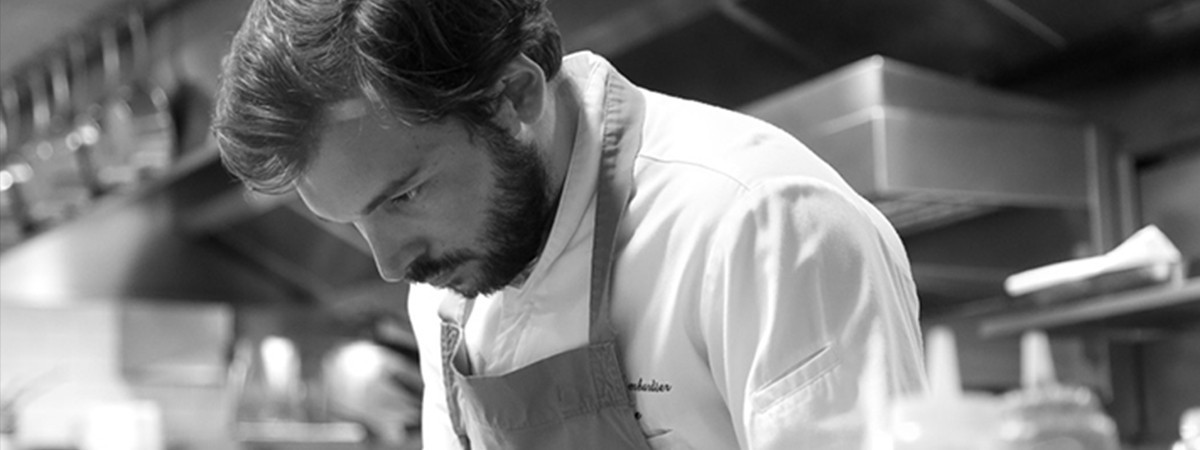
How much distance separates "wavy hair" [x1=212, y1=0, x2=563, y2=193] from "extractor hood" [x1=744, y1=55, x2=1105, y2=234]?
1498mm

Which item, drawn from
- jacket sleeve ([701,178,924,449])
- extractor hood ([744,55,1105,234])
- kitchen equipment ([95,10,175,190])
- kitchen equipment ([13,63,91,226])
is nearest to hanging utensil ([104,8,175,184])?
kitchen equipment ([95,10,175,190])

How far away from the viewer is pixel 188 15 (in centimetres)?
427

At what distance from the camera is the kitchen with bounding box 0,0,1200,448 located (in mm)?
3031

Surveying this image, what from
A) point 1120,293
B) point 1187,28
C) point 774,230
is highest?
point 1187,28

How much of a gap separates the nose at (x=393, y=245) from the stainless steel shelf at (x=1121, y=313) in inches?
62.5

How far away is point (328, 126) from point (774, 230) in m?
0.36

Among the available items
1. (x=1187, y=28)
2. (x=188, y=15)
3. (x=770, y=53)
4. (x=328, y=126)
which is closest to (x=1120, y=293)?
(x=1187, y=28)

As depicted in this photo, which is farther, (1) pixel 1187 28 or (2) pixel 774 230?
(1) pixel 1187 28

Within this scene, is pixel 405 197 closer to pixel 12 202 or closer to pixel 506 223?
pixel 506 223

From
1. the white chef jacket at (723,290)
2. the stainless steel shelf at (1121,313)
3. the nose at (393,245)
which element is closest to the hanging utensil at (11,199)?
the stainless steel shelf at (1121,313)

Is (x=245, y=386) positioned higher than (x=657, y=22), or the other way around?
(x=657, y=22)

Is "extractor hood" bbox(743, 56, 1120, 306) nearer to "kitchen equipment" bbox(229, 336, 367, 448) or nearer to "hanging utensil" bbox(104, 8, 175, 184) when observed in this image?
"hanging utensil" bbox(104, 8, 175, 184)

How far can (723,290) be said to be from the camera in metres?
1.35

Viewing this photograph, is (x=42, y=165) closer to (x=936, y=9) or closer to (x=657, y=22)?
(x=657, y=22)
